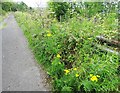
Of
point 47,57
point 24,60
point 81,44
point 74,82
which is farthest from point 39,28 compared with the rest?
point 74,82

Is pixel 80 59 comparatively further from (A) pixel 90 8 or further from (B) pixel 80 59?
(A) pixel 90 8

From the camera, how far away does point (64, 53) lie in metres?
5.25

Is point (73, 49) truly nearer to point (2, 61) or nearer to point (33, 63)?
point (33, 63)

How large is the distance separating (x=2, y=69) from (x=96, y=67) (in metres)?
2.51

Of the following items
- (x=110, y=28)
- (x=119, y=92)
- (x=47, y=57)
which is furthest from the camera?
(x=110, y=28)

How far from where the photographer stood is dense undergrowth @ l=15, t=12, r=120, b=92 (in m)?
3.77

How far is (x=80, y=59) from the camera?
181 inches

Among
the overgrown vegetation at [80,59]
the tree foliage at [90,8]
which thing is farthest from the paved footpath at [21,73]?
the tree foliage at [90,8]

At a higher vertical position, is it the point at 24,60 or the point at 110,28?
the point at 110,28

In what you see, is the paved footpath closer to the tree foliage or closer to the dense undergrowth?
the dense undergrowth

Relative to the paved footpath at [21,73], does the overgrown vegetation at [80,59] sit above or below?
above

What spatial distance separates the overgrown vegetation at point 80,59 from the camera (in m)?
3.77

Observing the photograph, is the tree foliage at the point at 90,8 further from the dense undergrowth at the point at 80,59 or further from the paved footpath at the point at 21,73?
the paved footpath at the point at 21,73

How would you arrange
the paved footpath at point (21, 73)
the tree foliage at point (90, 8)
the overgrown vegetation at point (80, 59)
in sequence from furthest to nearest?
the tree foliage at point (90, 8) → the paved footpath at point (21, 73) → the overgrown vegetation at point (80, 59)
